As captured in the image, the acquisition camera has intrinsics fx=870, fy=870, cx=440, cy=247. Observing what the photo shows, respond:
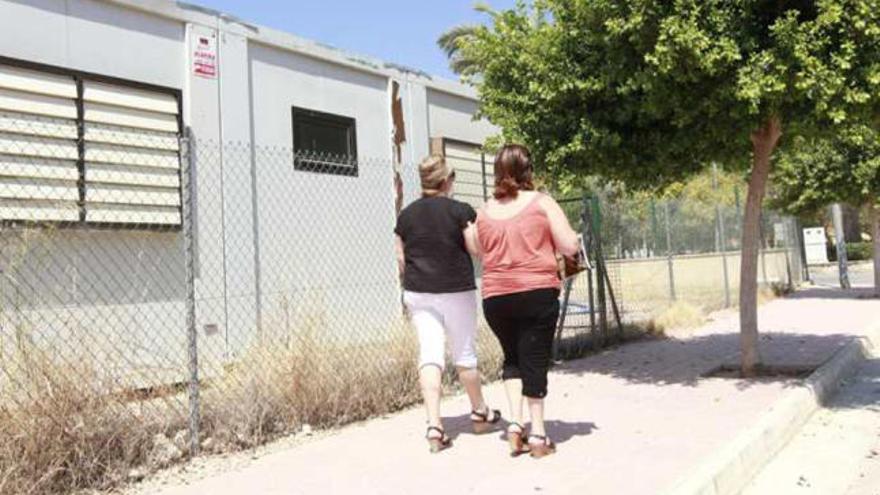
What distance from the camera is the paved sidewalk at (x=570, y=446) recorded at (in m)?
4.79

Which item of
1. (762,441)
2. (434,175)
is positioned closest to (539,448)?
(762,441)

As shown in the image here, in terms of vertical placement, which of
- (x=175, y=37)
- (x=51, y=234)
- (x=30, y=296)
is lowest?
(x=30, y=296)

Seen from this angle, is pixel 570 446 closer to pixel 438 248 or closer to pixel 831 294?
pixel 438 248

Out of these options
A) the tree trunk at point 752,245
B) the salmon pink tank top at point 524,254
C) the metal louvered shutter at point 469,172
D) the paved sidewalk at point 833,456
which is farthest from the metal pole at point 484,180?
the salmon pink tank top at point 524,254

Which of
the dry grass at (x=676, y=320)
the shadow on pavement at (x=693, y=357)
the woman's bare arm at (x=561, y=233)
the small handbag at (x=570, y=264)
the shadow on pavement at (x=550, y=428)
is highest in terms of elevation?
the woman's bare arm at (x=561, y=233)

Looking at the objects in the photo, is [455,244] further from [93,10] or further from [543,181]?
[93,10]

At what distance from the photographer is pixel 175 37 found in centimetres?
844

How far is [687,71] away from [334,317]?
359 centimetres

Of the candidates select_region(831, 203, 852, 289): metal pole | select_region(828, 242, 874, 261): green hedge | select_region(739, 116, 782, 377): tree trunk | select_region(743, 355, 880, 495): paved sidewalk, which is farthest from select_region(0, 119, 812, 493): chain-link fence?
select_region(828, 242, 874, 261): green hedge

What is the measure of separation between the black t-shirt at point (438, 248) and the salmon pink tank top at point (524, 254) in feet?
0.90

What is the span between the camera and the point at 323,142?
33.6 ft

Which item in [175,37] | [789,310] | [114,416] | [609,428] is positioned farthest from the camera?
[789,310]

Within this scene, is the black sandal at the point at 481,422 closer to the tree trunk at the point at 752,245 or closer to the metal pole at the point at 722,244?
the tree trunk at the point at 752,245

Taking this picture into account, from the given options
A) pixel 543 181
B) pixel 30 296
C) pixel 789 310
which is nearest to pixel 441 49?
pixel 789 310
